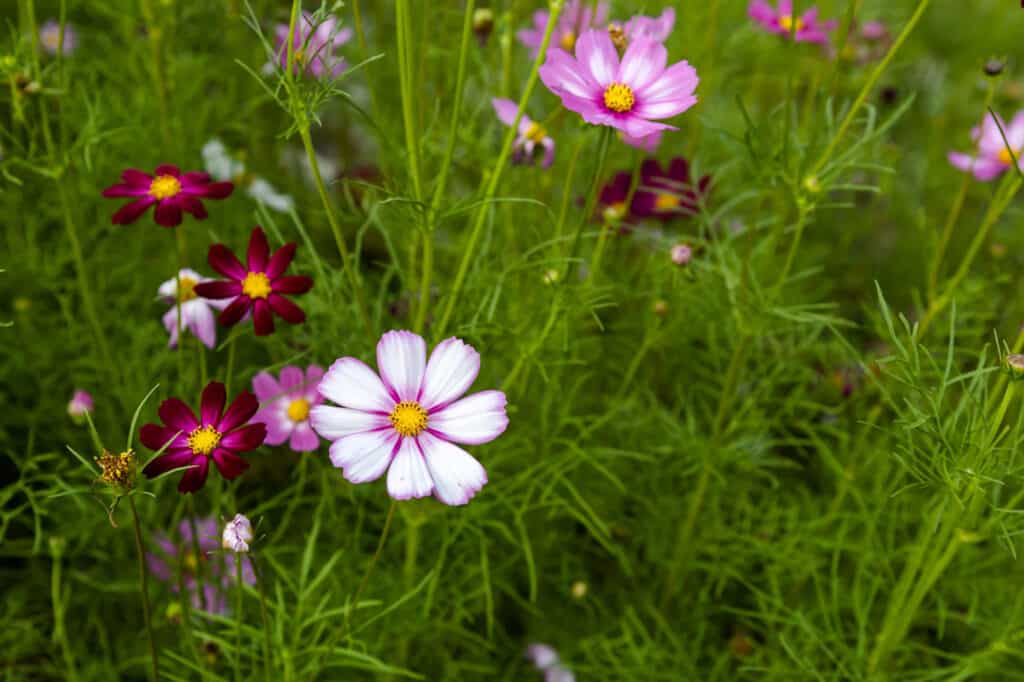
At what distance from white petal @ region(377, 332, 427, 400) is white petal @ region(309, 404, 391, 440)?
0.03 metres

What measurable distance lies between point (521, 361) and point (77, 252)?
1.56 feet

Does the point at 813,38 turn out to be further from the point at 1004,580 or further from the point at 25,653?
the point at 25,653

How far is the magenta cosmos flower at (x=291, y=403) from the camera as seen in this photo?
3.18ft

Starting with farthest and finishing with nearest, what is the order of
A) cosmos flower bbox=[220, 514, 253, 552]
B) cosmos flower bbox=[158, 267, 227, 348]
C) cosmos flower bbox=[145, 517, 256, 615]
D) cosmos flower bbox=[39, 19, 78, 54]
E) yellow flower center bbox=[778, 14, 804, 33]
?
cosmos flower bbox=[39, 19, 78, 54]
yellow flower center bbox=[778, 14, 804, 33]
cosmos flower bbox=[145, 517, 256, 615]
cosmos flower bbox=[158, 267, 227, 348]
cosmos flower bbox=[220, 514, 253, 552]

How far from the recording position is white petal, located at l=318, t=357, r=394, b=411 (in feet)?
2.39

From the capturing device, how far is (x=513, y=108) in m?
1.06

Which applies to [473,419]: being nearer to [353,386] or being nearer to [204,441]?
[353,386]

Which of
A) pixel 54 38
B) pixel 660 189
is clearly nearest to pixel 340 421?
pixel 660 189

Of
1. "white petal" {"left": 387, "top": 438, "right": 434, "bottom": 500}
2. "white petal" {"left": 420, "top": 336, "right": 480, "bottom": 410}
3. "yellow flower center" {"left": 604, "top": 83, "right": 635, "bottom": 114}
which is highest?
"yellow flower center" {"left": 604, "top": 83, "right": 635, "bottom": 114}

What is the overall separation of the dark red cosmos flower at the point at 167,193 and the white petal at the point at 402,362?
0.74ft

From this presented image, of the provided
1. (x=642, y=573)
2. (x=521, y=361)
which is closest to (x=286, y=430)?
(x=521, y=361)

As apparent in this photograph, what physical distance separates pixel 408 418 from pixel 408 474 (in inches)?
2.2

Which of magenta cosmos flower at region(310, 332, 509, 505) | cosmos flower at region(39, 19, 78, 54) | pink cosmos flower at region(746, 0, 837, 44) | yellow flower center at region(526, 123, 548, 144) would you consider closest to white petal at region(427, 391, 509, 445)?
magenta cosmos flower at region(310, 332, 509, 505)

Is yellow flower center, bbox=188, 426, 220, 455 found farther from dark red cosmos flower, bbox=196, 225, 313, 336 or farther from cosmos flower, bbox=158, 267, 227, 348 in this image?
cosmos flower, bbox=158, 267, 227, 348
